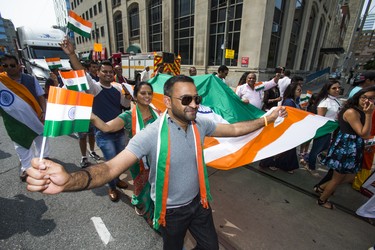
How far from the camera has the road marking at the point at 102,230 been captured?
242cm

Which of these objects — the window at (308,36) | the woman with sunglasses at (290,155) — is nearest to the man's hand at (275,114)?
the woman with sunglasses at (290,155)

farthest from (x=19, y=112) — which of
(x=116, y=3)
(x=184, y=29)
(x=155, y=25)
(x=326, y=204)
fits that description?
(x=116, y=3)

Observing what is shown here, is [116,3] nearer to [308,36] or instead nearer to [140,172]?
[308,36]

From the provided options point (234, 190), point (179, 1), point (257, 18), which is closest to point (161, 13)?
point (179, 1)

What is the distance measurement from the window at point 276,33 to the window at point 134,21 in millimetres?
17902

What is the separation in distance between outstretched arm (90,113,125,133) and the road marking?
1364 millimetres

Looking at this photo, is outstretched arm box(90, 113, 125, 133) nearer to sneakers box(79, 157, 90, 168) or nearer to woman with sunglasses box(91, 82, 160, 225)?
woman with sunglasses box(91, 82, 160, 225)

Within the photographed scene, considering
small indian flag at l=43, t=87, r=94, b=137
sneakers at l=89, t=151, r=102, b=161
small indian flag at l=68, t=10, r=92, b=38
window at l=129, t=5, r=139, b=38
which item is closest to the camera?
small indian flag at l=43, t=87, r=94, b=137

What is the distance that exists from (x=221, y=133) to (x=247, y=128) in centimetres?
30

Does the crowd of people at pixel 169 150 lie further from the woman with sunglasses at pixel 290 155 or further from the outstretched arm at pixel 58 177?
the woman with sunglasses at pixel 290 155

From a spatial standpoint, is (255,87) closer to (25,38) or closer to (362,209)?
(362,209)

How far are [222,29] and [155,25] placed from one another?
33.1 ft

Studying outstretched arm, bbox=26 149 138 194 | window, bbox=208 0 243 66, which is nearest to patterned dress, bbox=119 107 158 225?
outstretched arm, bbox=26 149 138 194

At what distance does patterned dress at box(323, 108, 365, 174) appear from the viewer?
260cm
